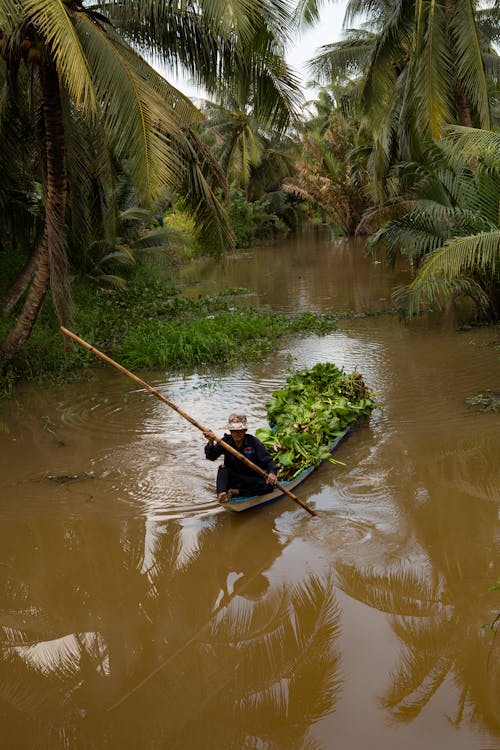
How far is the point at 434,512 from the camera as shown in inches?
237

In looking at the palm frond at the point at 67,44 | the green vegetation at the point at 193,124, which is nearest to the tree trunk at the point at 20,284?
the green vegetation at the point at 193,124

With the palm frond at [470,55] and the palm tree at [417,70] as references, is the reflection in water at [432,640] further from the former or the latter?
the palm frond at [470,55]

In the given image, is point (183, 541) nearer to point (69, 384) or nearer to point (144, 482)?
point (144, 482)

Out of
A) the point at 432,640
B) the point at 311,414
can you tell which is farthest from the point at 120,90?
the point at 432,640

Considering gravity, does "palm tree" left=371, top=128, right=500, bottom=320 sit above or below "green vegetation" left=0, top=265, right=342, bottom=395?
above

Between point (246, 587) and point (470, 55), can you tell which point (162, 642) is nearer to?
point (246, 587)

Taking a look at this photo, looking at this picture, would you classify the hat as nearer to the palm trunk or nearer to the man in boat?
the man in boat

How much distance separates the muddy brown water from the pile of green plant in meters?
0.28

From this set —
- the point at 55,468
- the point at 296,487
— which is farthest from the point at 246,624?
the point at 55,468

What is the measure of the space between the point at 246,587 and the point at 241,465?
125cm

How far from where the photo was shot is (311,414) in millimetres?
7496

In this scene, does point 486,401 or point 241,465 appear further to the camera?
point 486,401

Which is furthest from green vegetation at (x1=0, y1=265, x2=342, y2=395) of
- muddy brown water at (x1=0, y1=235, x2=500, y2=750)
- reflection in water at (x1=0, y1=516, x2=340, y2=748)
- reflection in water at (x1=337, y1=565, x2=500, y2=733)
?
reflection in water at (x1=337, y1=565, x2=500, y2=733)

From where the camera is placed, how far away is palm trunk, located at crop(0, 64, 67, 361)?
8914 mm
